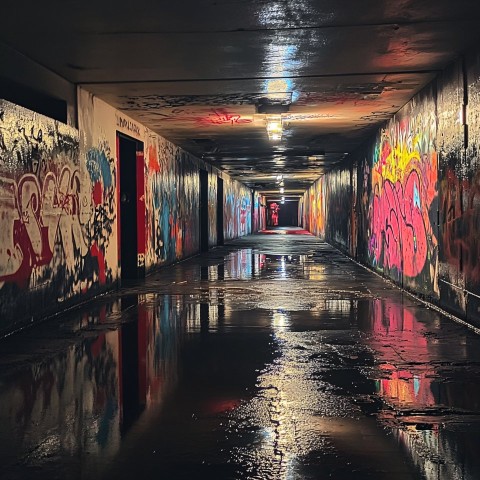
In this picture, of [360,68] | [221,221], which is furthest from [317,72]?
[221,221]

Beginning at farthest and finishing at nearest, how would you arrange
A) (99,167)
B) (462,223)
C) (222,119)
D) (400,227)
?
(222,119), (400,227), (99,167), (462,223)

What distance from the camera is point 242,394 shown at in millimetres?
4910

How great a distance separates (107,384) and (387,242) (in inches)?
383

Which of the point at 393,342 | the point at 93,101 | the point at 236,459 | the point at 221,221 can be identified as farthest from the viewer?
the point at 221,221

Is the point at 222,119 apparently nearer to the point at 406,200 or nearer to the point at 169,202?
the point at 406,200

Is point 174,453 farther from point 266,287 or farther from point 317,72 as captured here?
point 266,287

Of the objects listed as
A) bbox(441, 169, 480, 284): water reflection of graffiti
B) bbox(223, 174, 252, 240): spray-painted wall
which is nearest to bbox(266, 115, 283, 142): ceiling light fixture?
bbox(441, 169, 480, 284): water reflection of graffiti

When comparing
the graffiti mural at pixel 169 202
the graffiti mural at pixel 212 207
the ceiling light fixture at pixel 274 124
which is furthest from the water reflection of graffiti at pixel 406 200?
the graffiti mural at pixel 212 207

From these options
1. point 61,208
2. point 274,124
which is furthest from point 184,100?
point 61,208

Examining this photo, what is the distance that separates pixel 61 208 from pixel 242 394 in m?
5.40

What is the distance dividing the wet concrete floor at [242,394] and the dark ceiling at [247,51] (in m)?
3.56

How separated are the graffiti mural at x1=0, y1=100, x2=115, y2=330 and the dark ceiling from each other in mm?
1068

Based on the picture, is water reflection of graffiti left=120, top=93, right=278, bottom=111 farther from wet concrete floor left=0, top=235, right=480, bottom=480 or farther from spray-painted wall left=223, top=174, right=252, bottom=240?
spray-painted wall left=223, top=174, right=252, bottom=240

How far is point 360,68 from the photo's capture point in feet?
29.1
